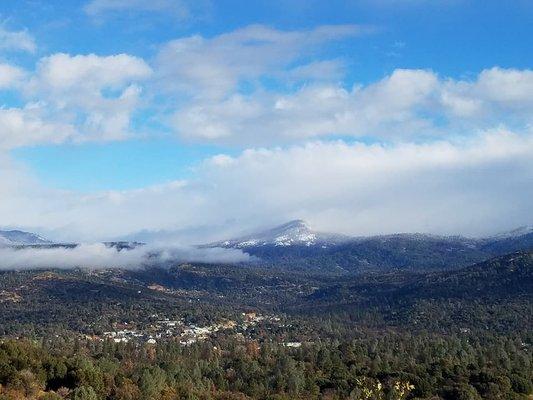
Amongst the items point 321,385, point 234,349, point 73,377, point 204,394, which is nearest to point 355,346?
point 234,349

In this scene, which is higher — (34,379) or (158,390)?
(34,379)

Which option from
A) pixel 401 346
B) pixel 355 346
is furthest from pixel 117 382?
pixel 401 346

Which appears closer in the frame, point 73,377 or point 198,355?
point 73,377

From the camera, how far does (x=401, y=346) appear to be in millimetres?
158125

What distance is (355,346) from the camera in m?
152

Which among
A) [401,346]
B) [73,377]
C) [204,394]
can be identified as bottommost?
[401,346]

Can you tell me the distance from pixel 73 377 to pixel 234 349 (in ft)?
280

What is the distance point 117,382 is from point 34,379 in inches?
511

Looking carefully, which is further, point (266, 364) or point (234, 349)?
point (234, 349)

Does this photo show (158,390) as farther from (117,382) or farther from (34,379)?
(34,379)

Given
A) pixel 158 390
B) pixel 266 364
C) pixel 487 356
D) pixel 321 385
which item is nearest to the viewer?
pixel 158 390

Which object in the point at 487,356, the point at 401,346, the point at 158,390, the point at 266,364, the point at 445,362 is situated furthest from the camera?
the point at 401,346

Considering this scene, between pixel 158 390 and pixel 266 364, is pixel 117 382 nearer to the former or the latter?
pixel 158 390

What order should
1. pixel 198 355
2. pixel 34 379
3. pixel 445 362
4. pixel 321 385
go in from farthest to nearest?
pixel 198 355 < pixel 445 362 < pixel 321 385 < pixel 34 379
